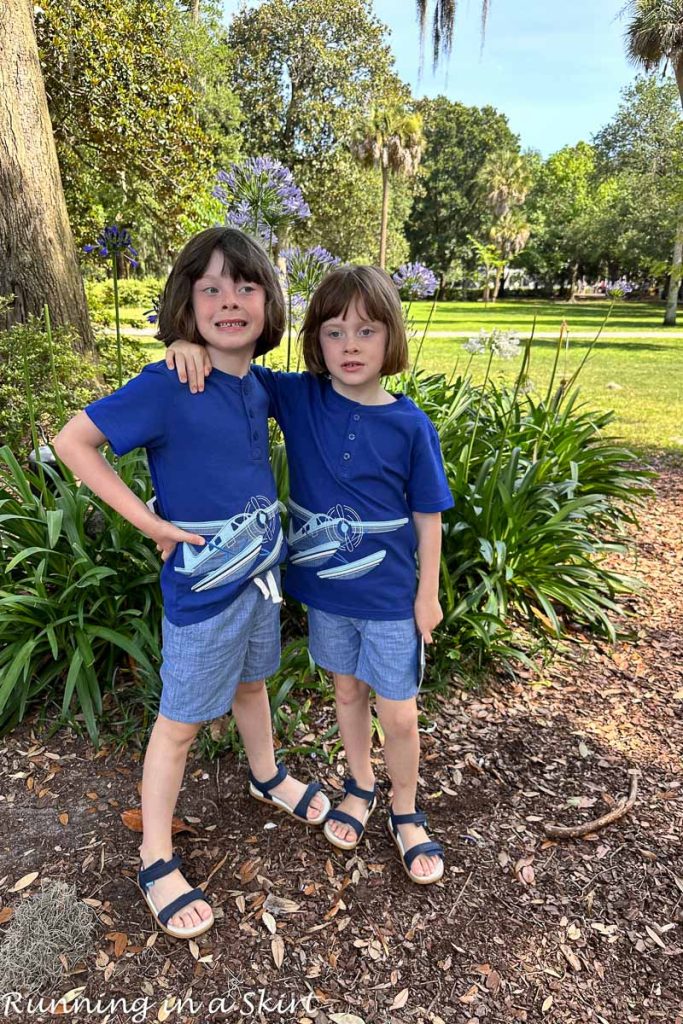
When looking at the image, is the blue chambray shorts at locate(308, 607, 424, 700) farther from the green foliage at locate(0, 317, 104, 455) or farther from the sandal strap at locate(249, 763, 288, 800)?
the green foliage at locate(0, 317, 104, 455)

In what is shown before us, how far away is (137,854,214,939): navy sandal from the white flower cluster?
2.25 meters

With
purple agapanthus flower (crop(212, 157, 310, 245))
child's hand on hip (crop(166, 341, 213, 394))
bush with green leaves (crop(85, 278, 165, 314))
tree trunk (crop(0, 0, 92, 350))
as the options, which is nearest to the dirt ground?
child's hand on hip (crop(166, 341, 213, 394))

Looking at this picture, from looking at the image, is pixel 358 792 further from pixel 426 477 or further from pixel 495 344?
pixel 495 344

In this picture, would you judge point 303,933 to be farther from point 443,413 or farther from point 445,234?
point 445,234

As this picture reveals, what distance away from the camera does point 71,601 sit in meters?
2.29

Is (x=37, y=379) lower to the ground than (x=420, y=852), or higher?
higher

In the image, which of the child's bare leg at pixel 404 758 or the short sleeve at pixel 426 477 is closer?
the short sleeve at pixel 426 477

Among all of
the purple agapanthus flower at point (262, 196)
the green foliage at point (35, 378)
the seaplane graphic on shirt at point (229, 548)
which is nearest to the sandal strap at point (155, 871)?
the seaplane graphic on shirt at point (229, 548)

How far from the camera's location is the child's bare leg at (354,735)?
181 centimetres

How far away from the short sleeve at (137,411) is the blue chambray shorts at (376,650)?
630 millimetres

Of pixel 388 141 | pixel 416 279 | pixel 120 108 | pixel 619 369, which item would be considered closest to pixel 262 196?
pixel 416 279

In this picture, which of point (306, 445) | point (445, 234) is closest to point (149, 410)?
point (306, 445)

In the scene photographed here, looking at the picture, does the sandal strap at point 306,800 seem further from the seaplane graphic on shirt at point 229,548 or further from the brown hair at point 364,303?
the brown hair at point 364,303

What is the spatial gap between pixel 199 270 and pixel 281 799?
145 cm
